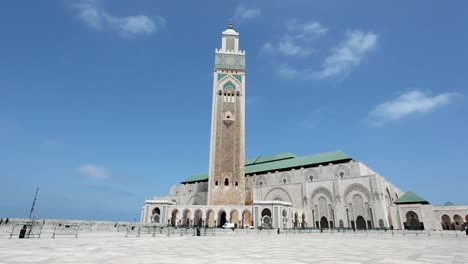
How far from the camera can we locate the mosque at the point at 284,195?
37938 millimetres

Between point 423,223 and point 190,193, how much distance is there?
136ft

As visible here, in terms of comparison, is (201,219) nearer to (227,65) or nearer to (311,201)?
(311,201)

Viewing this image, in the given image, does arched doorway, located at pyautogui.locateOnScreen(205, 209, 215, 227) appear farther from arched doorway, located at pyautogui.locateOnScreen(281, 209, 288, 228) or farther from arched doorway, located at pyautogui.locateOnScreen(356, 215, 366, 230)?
arched doorway, located at pyautogui.locateOnScreen(356, 215, 366, 230)

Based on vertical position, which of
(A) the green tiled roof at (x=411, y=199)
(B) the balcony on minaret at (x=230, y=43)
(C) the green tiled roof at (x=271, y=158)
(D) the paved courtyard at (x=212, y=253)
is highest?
(B) the balcony on minaret at (x=230, y=43)

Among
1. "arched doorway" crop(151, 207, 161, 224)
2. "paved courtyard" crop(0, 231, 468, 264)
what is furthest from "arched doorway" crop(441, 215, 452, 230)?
"arched doorway" crop(151, 207, 161, 224)

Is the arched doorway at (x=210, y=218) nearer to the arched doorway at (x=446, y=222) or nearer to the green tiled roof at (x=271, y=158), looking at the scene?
the green tiled roof at (x=271, y=158)

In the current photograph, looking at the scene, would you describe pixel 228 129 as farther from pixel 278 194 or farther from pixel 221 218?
pixel 278 194

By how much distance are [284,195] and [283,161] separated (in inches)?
309

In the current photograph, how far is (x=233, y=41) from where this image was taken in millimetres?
49500

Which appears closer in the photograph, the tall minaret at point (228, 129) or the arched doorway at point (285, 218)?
the arched doorway at point (285, 218)

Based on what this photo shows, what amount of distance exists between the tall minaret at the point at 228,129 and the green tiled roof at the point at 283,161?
12128 millimetres

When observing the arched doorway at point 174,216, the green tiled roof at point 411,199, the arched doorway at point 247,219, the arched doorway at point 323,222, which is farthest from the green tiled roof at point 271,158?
the arched doorway at point 174,216

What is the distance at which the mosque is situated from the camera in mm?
37938

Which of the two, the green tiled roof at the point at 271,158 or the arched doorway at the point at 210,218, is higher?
the green tiled roof at the point at 271,158
